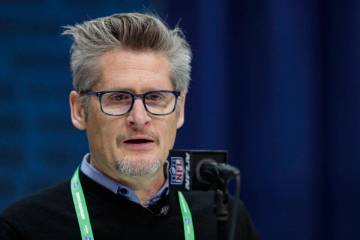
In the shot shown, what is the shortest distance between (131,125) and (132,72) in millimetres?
192

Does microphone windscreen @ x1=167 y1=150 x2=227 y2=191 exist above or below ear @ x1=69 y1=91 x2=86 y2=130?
below

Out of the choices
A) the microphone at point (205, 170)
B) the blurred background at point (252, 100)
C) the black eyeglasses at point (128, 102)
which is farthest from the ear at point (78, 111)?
the blurred background at point (252, 100)

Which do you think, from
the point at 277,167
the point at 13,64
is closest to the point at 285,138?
the point at 277,167

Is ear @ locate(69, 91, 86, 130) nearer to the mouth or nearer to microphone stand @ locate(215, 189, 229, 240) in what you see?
the mouth

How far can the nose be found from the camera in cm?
221

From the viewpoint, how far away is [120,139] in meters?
2.25

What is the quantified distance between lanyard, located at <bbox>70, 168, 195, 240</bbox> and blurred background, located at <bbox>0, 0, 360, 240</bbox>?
4.32ft

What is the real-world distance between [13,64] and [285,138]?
161 cm

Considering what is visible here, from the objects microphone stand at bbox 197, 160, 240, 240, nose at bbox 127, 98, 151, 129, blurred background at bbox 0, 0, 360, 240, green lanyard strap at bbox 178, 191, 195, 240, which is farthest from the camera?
blurred background at bbox 0, 0, 360, 240

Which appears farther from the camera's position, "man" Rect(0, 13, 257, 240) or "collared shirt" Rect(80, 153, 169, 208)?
"collared shirt" Rect(80, 153, 169, 208)

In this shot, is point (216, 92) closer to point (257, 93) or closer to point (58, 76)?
point (257, 93)

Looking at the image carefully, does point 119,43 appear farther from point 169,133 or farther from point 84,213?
point 84,213

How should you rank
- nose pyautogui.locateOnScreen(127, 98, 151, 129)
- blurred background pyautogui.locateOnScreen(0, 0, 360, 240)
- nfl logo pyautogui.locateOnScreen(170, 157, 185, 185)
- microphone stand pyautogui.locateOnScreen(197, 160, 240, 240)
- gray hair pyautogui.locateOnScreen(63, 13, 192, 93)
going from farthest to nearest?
blurred background pyautogui.locateOnScreen(0, 0, 360, 240), gray hair pyautogui.locateOnScreen(63, 13, 192, 93), nose pyautogui.locateOnScreen(127, 98, 151, 129), nfl logo pyautogui.locateOnScreen(170, 157, 185, 185), microphone stand pyautogui.locateOnScreen(197, 160, 240, 240)

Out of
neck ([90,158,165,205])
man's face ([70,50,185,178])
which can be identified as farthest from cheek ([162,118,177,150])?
neck ([90,158,165,205])
